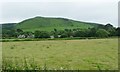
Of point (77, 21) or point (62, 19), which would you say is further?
point (62, 19)

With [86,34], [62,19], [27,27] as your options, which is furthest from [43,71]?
[62,19]

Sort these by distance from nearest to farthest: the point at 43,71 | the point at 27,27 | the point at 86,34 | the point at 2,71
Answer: the point at 43,71, the point at 2,71, the point at 86,34, the point at 27,27

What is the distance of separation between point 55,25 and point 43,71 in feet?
425

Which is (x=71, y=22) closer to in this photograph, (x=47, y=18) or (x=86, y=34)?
(x=47, y=18)

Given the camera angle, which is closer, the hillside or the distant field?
the distant field

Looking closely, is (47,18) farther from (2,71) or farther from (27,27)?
(2,71)

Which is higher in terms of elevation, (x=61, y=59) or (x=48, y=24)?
(x=48, y=24)

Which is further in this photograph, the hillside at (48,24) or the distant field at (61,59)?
the hillside at (48,24)

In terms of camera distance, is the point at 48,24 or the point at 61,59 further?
the point at 48,24

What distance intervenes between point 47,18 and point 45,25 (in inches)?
549

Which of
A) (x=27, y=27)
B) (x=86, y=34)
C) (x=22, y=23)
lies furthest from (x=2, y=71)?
(x=22, y=23)

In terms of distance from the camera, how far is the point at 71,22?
463 feet

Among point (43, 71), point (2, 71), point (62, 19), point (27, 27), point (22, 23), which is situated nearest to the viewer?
point (43, 71)

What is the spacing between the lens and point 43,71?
23.0ft
